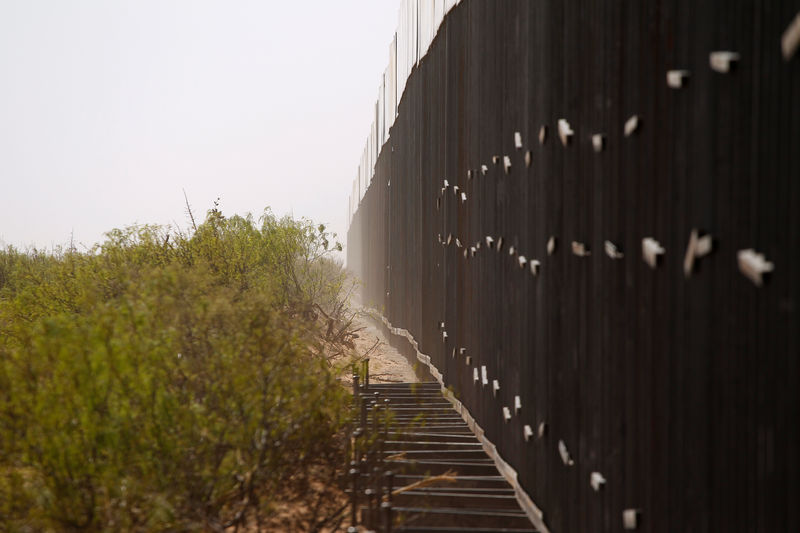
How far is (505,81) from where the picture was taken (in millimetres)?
6645

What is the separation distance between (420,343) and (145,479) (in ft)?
30.3

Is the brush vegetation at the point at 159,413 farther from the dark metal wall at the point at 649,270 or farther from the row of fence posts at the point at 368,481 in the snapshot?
the dark metal wall at the point at 649,270

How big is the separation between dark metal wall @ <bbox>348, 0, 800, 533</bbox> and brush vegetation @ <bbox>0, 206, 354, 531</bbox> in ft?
5.73

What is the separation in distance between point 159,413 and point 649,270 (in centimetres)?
303

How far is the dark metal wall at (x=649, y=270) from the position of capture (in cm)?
228

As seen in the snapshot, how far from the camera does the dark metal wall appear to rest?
7.47 feet

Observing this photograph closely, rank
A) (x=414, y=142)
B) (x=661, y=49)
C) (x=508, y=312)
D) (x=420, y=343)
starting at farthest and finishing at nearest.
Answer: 1. (x=414, y=142)
2. (x=420, y=343)
3. (x=508, y=312)
4. (x=661, y=49)

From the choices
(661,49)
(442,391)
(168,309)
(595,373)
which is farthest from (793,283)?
(442,391)

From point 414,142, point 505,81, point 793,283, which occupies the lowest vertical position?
point 793,283

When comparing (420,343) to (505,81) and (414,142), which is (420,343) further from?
(505,81)

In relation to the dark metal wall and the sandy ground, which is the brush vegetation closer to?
the dark metal wall

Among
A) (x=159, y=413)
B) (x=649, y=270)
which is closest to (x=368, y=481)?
(x=159, y=413)

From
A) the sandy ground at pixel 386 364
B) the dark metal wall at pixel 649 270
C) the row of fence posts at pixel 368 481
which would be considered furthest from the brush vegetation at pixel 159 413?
the sandy ground at pixel 386 364

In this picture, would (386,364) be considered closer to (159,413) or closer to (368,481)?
(368,481)
